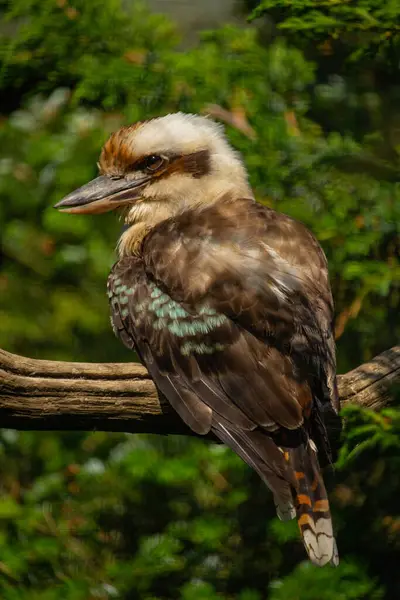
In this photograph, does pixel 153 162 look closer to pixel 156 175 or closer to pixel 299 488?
pixel 156 175

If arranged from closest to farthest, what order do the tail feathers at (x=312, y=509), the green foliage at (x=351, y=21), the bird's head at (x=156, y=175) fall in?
the tail feathers at (x=312, y=509)
the green foliage at (x=351, y=21)
the bird's head at (x=156, y=175)

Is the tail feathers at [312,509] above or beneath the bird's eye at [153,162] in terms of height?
beneath

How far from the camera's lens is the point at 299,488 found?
2852 mm

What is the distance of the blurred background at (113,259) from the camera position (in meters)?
3.56

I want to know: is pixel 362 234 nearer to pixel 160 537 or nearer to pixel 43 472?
pixel 160 537

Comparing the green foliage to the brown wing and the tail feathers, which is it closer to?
Answer: the brown wing

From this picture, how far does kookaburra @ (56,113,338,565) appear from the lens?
9.43 feet

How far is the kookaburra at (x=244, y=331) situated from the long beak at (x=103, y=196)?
0.11 meters

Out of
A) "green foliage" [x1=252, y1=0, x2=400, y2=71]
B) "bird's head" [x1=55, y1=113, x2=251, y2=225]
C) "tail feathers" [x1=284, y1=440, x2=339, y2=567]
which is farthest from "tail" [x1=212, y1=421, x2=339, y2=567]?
"green foliage" [x1=252, y1=0, x2=400, y2=71]

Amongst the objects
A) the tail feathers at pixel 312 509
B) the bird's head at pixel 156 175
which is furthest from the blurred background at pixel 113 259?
the tail feathers at pixel 312 509

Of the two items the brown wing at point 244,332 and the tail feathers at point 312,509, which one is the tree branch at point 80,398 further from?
the tail feathers at point 312,509

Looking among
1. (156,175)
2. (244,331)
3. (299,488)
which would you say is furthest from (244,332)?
(156,175)

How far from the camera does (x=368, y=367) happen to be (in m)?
3.20

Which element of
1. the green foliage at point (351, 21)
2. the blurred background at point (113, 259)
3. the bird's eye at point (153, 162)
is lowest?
the blurred background at point (113, 259)
